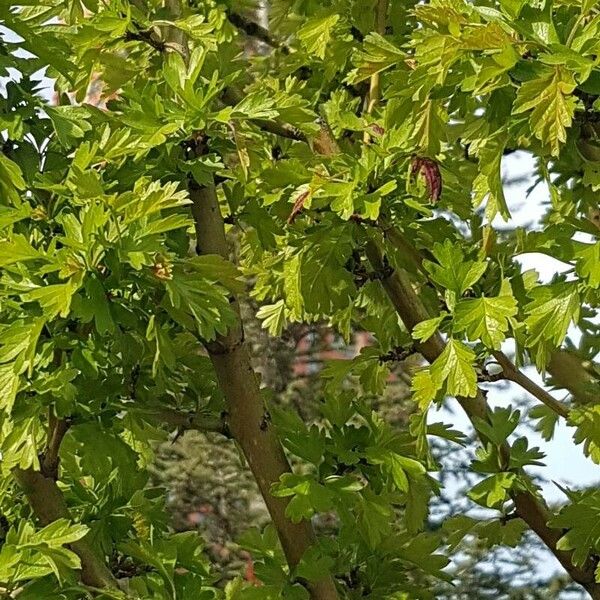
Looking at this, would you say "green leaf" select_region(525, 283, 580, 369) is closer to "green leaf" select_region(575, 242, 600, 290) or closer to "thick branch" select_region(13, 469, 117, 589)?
"green leaf" select_region(575, 242, 600, 290)

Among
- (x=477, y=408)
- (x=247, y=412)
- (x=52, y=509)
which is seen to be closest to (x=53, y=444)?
(x=52, y=509)

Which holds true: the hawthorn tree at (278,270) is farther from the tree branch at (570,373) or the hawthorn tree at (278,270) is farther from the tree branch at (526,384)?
the tree branch at (570,373)

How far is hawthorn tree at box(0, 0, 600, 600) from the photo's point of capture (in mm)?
634

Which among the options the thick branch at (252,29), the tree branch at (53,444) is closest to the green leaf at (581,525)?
the tree branch at (53,444)

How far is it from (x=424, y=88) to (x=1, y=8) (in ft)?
1.01

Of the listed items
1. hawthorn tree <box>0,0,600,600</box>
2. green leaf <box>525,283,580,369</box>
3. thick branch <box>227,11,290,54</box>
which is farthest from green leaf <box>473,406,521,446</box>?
thick branch <box>227,11,290,54</box>

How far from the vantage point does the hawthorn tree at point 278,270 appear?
0.63 meters

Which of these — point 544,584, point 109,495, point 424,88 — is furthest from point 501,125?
point 544,584

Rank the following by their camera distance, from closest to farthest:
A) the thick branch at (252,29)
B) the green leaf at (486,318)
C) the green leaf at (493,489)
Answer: the green leaf at (486,318) < the green leaf at (493,489) < the thick branch at (252,29)

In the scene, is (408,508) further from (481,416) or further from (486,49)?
Result: (486,49)

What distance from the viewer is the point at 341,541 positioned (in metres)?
0.85

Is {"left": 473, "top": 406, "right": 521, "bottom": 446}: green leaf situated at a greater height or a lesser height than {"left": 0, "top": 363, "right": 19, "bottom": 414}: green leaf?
lesser

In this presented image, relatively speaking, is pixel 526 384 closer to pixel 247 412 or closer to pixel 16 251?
pixel 247 412

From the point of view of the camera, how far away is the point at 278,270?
0.95 m
